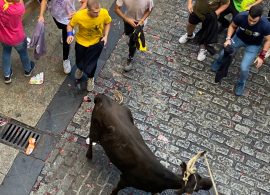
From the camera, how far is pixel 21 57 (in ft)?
27.5

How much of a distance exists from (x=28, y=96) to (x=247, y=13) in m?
4.07

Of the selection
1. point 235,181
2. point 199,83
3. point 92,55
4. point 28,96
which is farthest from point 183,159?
point 28,96

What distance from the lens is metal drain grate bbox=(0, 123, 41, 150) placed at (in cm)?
797

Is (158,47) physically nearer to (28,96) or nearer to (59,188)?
(28,96)

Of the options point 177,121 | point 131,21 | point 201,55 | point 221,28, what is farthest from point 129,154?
point 221,28

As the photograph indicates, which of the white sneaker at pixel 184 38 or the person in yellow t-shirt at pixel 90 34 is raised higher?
the person in yellow t-shirt at pixel 90 34

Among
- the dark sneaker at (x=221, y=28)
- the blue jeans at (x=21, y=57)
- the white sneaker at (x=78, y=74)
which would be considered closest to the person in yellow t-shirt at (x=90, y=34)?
the white sneaker at (x=78, y=74)

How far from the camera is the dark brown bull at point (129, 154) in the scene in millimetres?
6352

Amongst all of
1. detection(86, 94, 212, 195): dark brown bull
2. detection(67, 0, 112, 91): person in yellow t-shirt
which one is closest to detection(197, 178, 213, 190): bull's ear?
detection(86, 94, 212, 195): dark brown bull

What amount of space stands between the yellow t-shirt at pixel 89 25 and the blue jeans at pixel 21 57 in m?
1.00

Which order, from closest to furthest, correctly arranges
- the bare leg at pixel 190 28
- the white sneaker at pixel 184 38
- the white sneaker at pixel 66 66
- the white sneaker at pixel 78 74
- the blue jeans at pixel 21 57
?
the blue jeans at pixel 21 57, the white sneaker at pixel 78 74, the white sneaker at pixel 66 66, the bare leg at pixel 190 28, the white sneaker at pixel 184 38

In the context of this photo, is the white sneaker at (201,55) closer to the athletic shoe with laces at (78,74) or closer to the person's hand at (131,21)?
the person's hand at (131,21)

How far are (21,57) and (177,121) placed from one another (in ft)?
9.69

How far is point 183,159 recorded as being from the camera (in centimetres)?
802
